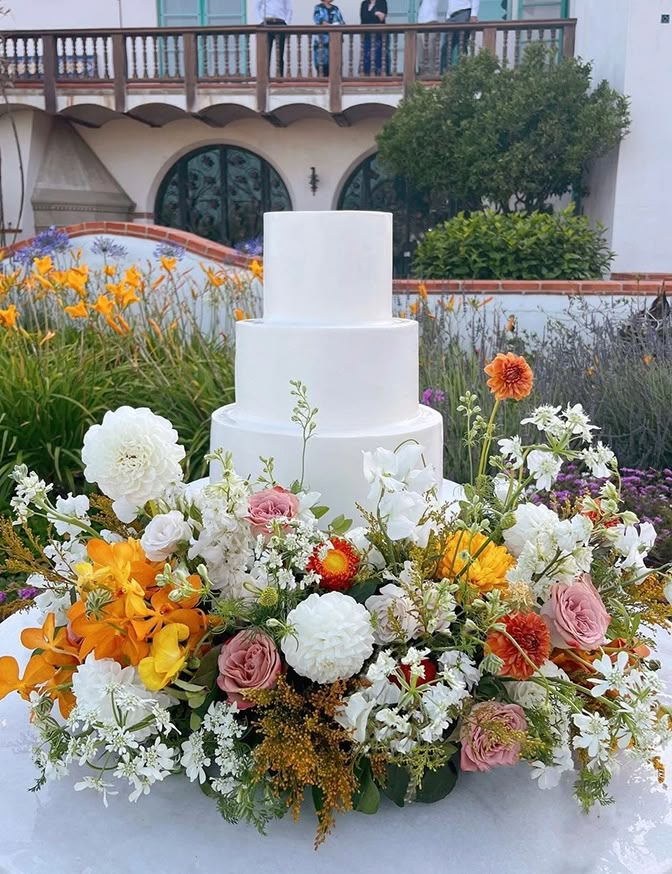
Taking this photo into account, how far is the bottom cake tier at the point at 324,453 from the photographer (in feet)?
5.24

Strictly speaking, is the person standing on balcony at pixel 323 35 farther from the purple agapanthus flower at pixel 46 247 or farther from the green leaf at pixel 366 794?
the green leaf at pixel 366 794

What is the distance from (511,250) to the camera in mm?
7391

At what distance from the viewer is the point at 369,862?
1213 millimetres

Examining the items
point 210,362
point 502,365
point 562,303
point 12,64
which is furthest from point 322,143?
point 502,365

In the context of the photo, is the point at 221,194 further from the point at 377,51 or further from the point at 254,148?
the point at 377,51

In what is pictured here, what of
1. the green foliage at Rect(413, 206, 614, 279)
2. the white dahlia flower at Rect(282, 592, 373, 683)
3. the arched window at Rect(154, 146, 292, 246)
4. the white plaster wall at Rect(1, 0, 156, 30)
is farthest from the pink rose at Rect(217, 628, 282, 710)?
the white plaster wall at Rect(1, 0, 156, 30)

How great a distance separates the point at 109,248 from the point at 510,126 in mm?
5489

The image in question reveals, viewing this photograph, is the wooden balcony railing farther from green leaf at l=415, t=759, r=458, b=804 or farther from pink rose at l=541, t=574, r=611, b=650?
green leaf at l=415, t=759, r=458, b=804

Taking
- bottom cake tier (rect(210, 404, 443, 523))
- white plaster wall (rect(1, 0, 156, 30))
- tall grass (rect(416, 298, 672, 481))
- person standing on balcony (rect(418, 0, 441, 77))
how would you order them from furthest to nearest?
white plaster wall (rect(1, 0, 156, 30)), person standing on balcony (rect(418, 0, 441, 77)), tall grass (rect(416, 298, 672, 481)), bottom cake tier (rect(210, 404, 443, 523))

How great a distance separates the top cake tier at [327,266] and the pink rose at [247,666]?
2.25ft

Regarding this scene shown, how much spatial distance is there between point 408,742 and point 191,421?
256 centimetres

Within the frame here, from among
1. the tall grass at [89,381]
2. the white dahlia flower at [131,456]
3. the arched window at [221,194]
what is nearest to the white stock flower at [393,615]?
the white dahlia flower at [131,456]

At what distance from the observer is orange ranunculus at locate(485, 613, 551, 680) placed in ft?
3.96

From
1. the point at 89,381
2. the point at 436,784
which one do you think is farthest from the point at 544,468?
the point at 89,381
